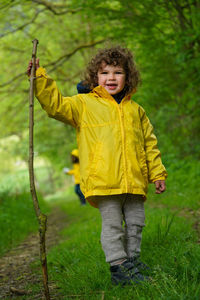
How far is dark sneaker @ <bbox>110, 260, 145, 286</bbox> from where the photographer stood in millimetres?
2291

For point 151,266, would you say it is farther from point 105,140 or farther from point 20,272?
point 20,272

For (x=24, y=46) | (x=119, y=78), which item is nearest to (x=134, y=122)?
(x=119, y=78)

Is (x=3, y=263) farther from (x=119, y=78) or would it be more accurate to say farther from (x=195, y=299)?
(x=195, y=299)

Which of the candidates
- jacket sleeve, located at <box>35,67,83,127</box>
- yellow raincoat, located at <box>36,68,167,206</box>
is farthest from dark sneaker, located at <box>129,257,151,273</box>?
jacket sleeve, located at <box>35,67,83,127</box>

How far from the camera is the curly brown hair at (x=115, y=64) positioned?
9.21 feet

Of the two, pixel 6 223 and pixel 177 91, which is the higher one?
pixel 177 91

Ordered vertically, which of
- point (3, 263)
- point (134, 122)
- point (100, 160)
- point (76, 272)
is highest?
point (134, 122)

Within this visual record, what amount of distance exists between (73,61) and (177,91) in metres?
8.42

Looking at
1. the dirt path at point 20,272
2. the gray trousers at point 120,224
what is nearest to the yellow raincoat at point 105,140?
the gray trousers at point 120,224

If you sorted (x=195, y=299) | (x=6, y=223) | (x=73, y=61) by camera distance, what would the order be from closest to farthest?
(x=195, y=299) → (x=6, y=223) → (x=73, y=61)

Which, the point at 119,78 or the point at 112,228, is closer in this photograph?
the point at 112,228

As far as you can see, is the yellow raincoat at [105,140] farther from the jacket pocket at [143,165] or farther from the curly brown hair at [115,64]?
the curly brown hair at [115,64]

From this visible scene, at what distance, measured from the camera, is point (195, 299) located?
165cm

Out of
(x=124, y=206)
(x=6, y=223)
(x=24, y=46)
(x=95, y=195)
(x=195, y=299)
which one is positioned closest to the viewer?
(x=195, y=299)
